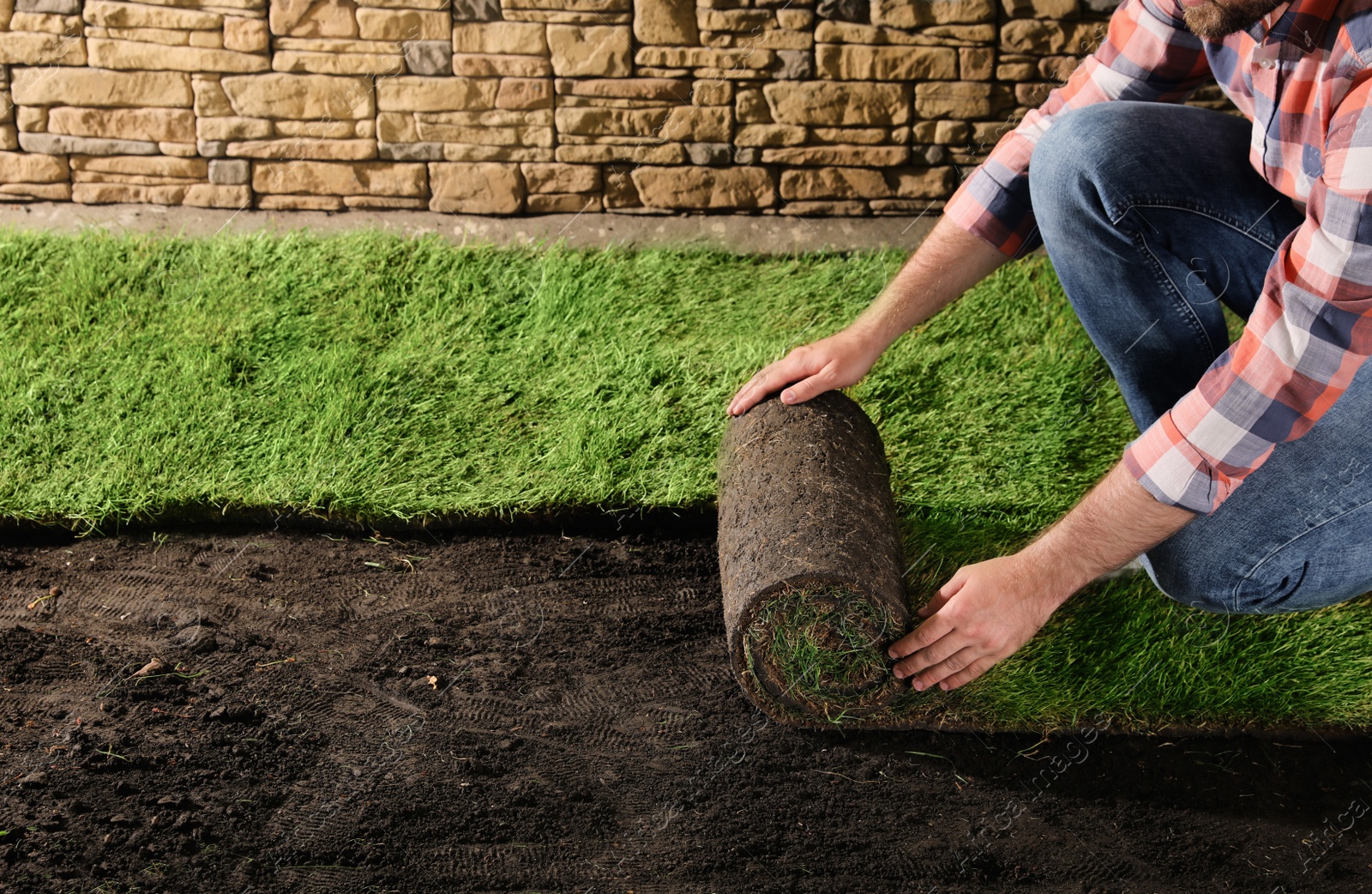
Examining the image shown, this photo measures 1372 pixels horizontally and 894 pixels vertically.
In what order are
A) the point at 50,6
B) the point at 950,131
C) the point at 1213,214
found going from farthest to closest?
the point at 950,131, the point at 50,6, the point at 1213,214

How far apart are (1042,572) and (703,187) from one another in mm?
2683

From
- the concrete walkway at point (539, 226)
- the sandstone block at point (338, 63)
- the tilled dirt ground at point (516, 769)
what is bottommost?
the tilled dirt ground at point (516, 769)

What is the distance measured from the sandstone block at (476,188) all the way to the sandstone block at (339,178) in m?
0.08

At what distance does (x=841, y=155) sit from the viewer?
412 centimetres

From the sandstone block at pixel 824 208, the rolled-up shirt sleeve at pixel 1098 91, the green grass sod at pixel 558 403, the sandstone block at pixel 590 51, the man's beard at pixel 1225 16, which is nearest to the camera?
the man's beard at pixel 1225 16

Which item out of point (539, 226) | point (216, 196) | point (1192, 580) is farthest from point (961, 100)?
point (216, 196)

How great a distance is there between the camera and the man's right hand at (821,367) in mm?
2436

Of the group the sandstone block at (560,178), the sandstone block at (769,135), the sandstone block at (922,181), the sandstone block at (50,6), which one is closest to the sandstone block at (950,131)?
the sandstone block at (922,181)

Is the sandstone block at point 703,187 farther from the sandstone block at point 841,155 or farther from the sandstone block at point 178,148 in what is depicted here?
the sandstone block at point 178,148

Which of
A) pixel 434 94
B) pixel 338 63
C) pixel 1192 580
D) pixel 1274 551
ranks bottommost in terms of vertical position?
pixel 1192 580

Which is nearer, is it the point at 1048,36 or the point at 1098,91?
the point at 1098,91

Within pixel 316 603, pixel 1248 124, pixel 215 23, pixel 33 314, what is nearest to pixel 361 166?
pixel 215 23

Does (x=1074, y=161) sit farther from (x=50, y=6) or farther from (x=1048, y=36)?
(x=50, y=6)

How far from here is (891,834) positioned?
2158mm
